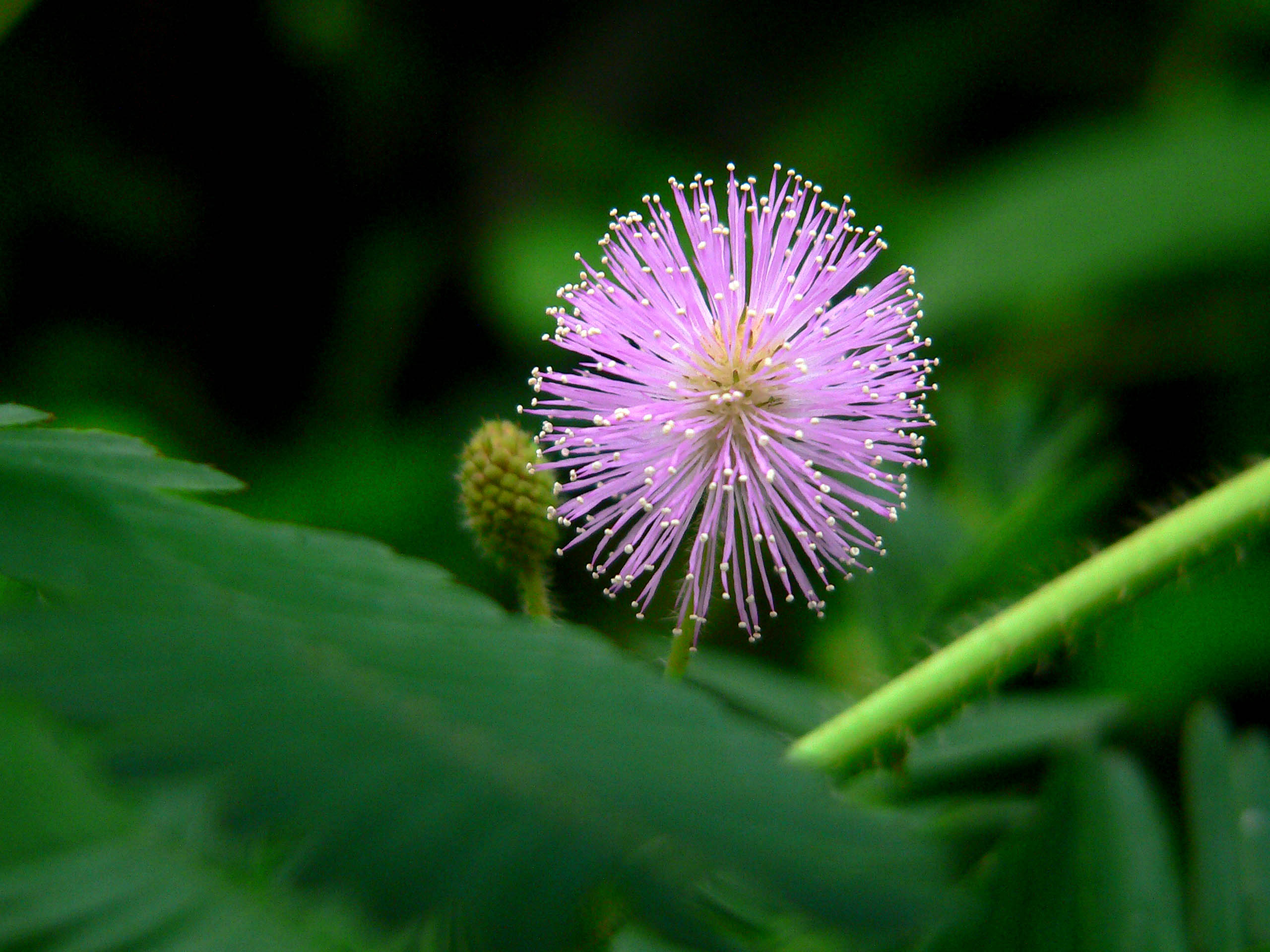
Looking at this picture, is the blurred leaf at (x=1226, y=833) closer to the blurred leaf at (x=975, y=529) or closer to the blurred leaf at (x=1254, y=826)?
the blurred leaf at (x=1254, y=826)

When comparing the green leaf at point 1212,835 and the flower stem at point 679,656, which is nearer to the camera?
the flower stem at point 679,656

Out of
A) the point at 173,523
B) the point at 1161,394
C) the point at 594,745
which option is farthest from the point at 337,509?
the point at 594,745

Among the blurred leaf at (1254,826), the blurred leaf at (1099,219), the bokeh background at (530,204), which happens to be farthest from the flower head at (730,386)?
the blurred leaf at (1099,219)

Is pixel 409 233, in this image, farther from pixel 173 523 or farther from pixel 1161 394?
pixel 173 523

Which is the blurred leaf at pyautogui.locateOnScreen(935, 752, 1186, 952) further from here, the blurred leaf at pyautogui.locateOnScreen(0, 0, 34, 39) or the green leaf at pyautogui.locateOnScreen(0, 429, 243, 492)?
the blurred leaf at pyautogui.locateOnScreen(0, 0, 34, 39)

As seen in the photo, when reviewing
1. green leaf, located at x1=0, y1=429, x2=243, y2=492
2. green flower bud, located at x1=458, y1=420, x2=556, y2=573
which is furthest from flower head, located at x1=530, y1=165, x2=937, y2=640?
green leaf, located at x1=0, y1=429, x2=243, y2=492
